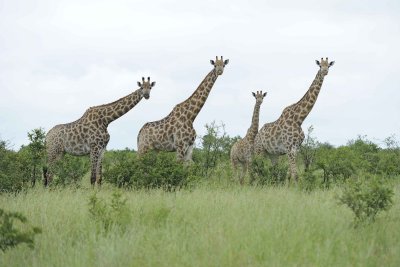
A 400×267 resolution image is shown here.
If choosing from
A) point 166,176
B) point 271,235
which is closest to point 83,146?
point 166,176

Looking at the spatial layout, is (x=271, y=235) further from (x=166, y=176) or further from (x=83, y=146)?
(x=83, y=146)

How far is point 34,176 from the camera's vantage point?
56.6 feet

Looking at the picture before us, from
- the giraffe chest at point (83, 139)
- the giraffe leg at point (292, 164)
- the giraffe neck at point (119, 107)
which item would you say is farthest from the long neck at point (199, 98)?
the giraffe leg at point (292, 164)

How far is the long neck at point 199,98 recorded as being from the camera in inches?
663

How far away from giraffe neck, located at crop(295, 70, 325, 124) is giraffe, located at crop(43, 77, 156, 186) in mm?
4416

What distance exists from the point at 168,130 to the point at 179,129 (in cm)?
33

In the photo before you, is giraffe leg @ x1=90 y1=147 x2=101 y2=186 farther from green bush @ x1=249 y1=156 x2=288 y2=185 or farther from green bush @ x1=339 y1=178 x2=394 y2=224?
green bush @ x1=339 y1=178 x2=394 y2=224

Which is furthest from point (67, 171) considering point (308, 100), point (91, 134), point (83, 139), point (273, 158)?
point (308, 100)

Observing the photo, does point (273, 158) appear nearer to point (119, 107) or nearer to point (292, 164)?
point (292, 164)

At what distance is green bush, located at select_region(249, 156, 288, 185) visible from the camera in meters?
16.5

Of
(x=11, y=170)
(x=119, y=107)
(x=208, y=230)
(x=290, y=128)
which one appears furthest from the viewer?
(x=290, y=128)

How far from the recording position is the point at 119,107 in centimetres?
1688

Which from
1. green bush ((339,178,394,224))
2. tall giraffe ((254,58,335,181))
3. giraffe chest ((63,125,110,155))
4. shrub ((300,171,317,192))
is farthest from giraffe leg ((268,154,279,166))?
green bush ((339,178,394,224))

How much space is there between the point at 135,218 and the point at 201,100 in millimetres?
8406
